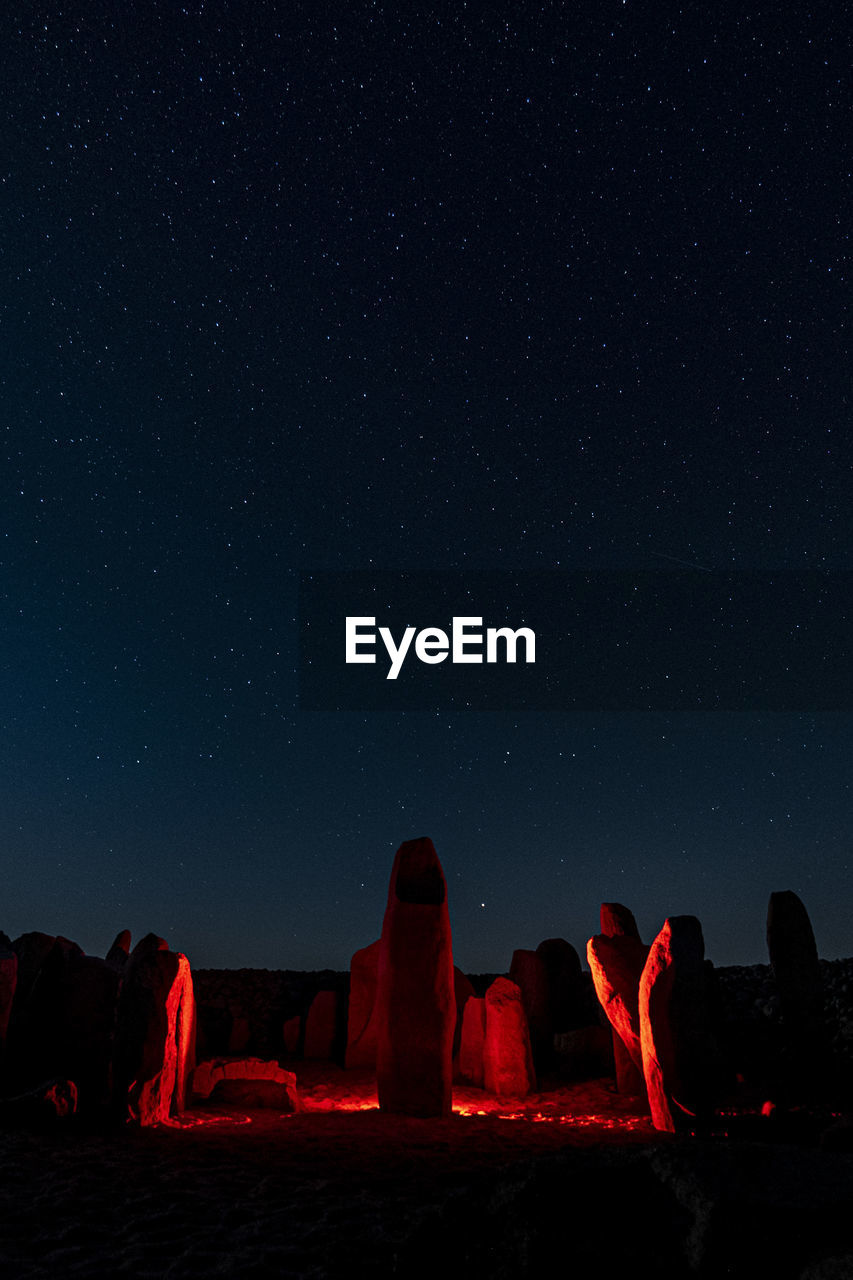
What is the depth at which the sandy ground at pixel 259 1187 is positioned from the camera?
4359 millimetres

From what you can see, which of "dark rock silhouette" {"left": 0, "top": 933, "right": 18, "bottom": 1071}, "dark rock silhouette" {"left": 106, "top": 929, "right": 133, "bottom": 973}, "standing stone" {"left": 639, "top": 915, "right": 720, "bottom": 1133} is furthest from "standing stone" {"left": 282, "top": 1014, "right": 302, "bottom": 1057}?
"standing stone" {"left": 639, "top": 915, "right": 720, "bottom": 1133}

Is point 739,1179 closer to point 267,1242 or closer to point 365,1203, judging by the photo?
point 267,1242

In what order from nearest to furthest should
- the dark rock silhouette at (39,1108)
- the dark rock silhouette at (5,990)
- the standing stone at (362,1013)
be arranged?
the dark rock silhouette at (39,1108), the dark rock silhouette at (5,990), the standing stone at (362,1013)

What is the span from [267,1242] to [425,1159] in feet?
9.78

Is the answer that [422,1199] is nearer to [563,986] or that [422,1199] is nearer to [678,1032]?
[678,1032]

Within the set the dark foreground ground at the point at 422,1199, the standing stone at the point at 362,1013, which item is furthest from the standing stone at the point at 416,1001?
the standing stone at the point at 362,1013

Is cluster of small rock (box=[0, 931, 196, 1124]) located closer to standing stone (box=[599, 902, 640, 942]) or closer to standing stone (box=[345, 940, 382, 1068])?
standing stone (box=[345, 940, 382, 1068])

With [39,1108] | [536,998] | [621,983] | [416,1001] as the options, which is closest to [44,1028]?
[39,1108]

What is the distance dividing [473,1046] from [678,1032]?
535cm

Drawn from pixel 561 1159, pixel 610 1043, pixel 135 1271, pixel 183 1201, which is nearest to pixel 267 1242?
pixel 135 1271

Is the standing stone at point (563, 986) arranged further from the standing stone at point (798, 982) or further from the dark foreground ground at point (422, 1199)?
the dark foreground ground at point (422, 1199)

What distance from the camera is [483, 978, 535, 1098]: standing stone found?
12.2 metres

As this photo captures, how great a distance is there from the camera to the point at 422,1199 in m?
5.61

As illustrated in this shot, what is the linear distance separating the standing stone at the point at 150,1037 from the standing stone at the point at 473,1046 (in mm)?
5071
